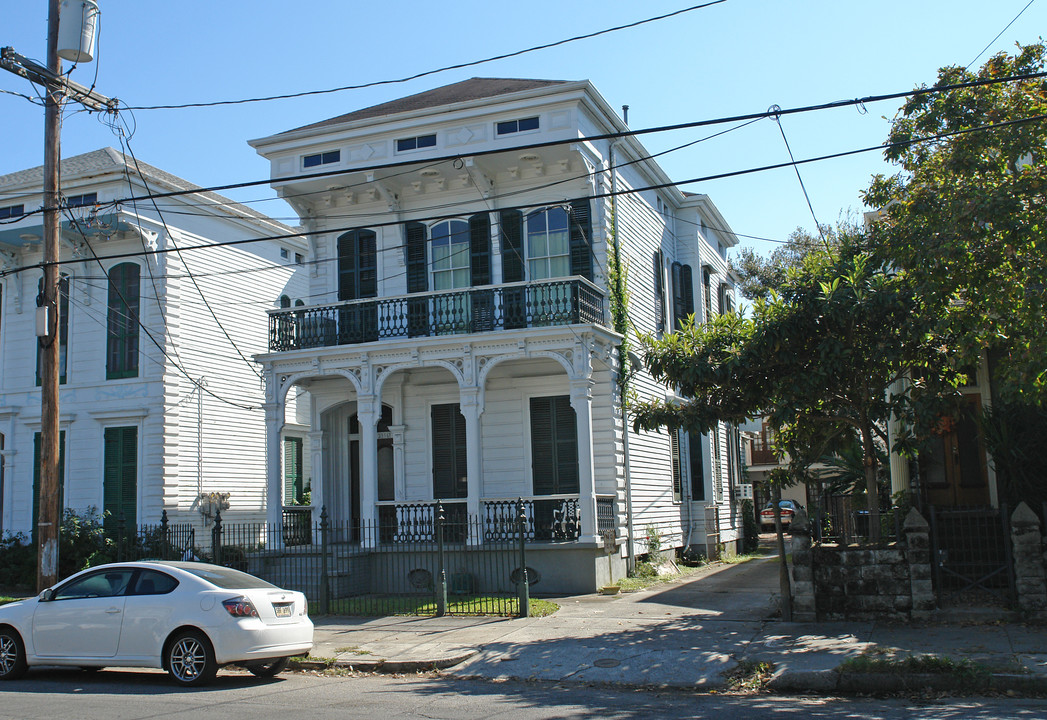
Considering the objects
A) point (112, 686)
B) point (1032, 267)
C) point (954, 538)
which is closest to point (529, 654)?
point (112, 686)

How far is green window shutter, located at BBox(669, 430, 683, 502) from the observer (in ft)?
74.9

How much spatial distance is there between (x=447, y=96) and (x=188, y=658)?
14660 mm

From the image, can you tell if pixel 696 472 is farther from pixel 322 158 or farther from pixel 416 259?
pixel 322 158

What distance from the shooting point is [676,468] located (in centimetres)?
2319

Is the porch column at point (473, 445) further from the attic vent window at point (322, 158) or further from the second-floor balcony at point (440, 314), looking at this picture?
the attic vent window at point (322, 158)

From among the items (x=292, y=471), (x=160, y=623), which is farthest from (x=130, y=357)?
(x=160, y=623)

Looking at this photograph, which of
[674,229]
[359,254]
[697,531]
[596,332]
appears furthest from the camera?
[674,229]

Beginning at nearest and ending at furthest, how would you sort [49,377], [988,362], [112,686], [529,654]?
1. [112,686]
2. [529,654]
3. [49,377]
4. [988,362]

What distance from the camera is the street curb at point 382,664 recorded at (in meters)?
11.0

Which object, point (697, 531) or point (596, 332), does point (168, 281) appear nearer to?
point (596, 332)

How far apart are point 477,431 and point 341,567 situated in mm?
3648

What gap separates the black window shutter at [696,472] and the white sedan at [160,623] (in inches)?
588

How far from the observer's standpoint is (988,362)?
613 inches

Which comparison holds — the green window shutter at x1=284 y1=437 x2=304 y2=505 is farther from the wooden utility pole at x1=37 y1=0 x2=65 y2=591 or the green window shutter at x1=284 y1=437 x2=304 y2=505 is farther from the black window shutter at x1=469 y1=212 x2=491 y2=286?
the wooden utility pole at x1=37 y1=0 x2=65 y2=591
